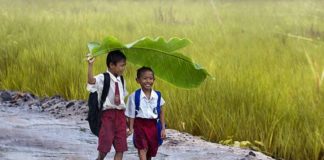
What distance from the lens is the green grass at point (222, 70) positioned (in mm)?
5387

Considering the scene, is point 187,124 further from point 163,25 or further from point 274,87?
point 163,25

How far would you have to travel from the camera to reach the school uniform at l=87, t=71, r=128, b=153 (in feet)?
13.4

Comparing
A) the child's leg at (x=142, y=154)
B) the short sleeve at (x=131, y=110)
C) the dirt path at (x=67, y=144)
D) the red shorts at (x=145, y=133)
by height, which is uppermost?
the short sleeve at (x=131, y=110)

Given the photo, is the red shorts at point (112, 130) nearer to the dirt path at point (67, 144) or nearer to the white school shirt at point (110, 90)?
the white school shirt at point (110, 90)

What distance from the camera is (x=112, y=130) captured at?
4129 millimetres

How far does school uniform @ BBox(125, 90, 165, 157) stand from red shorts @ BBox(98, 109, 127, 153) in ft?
0.19

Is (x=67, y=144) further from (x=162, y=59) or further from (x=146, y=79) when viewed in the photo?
(x=162, y=59)

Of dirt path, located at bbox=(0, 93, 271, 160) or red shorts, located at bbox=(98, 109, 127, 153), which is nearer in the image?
red shorts, located at bbox=(98, 109, 127, 153)

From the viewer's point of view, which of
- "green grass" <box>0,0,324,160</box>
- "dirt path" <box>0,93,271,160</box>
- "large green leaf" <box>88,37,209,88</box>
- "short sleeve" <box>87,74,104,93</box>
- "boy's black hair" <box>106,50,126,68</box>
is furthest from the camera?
"green grass" <box>0,0,324,160</box>

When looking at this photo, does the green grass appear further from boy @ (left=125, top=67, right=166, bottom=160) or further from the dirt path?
boy @ (left=125, top=67, right=166, bottom=160)

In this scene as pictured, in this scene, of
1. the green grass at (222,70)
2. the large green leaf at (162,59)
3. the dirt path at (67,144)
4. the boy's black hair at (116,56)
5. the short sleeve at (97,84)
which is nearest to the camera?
the large green leaf at (162,59)

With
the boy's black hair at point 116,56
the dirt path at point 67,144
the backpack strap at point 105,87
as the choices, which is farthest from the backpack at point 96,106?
the dirt path at point 67,144

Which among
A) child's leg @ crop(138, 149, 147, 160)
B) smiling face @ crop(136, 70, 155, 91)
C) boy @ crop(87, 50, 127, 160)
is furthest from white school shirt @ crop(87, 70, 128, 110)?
child's leg @ crop(138, 149, 147, 160)

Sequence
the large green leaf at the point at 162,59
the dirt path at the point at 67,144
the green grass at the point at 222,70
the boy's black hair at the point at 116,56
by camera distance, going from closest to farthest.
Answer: the large green leaf at the point at 162,59, the boy's black hair at the point at 116,56, the dirt path at the point at 67,144, the green grass at the point at 222,70
